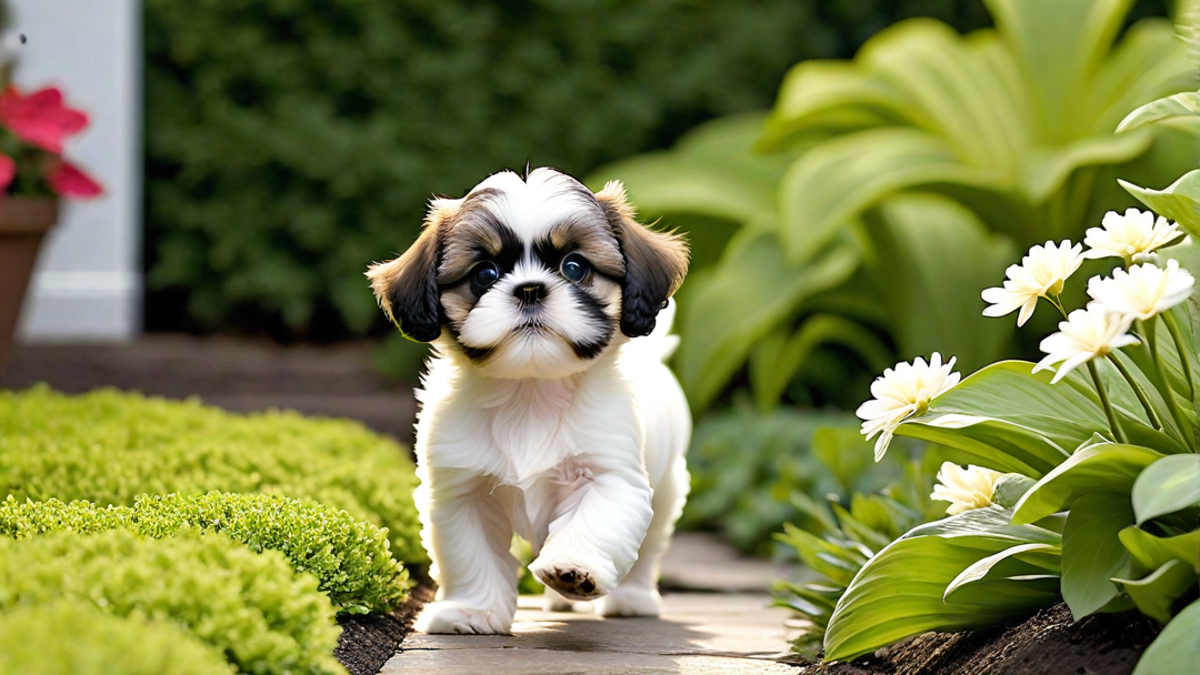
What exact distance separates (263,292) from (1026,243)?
4.64 metres

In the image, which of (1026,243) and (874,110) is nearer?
(1026,243)

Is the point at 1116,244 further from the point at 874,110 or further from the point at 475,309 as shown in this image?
the point at 874,110

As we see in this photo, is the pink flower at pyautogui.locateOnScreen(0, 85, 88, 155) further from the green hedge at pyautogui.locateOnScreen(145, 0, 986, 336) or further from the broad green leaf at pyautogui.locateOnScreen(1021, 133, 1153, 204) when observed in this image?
the broad green leaf at pyautogui.locateOnScreen(1021, 133, 1153, 204)

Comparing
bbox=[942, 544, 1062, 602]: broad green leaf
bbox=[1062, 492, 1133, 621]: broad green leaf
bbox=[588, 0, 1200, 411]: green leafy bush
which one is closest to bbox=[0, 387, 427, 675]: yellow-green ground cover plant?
bbox=[942, 544, 1062, 602]: broad green leaf

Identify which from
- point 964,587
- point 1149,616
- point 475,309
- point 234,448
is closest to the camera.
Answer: point 1149,616

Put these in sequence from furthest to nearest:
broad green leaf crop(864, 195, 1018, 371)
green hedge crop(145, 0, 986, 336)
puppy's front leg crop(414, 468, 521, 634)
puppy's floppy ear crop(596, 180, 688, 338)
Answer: green hedge crop(145, 0, 986, 336) < broad green leaf crop(864, 195, 1018, 371) < puppy's front leg crop(414, 468, 521, 634) < puppy's floppy ear crop(596, 180, 688, 338)

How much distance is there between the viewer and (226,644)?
2.00 meters

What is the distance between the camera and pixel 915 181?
Result: 609 cm

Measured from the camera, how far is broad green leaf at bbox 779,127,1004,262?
19.5 ft

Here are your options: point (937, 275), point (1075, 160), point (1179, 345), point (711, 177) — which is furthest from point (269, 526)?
point (711, 177)

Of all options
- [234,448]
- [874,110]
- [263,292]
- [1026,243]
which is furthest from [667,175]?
[234,448]

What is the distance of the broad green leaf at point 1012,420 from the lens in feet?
8.14

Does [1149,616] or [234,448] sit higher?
[234,448]

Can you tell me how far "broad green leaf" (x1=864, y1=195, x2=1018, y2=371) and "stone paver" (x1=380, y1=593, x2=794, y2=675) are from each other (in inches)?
121
